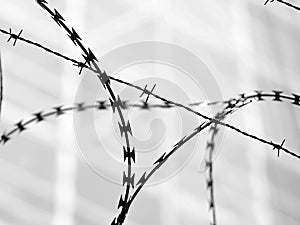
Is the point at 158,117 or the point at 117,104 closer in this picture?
the point at 117,104

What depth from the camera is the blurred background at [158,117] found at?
3.45 feet

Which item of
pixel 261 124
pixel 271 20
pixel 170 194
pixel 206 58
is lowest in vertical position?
pixel 170 194

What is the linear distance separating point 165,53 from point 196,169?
0.81 feet

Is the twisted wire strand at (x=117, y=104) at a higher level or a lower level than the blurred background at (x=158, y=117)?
lower

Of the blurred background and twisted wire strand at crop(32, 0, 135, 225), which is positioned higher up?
the blurred background

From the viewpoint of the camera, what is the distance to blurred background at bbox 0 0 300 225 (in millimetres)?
1053

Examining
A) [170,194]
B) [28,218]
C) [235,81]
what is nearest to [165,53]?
[235,81]

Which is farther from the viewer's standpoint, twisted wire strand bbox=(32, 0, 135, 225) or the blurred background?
the blurred background

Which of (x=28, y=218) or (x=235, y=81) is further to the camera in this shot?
(x=235, y=81)

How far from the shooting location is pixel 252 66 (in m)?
1.43

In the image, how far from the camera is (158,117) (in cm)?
112

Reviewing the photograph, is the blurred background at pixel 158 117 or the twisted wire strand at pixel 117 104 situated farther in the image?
the blurred background at pixel 158 117

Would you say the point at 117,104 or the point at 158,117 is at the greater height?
the point at 158,117

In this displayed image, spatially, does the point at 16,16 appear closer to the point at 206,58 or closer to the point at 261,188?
the point at 206,58
